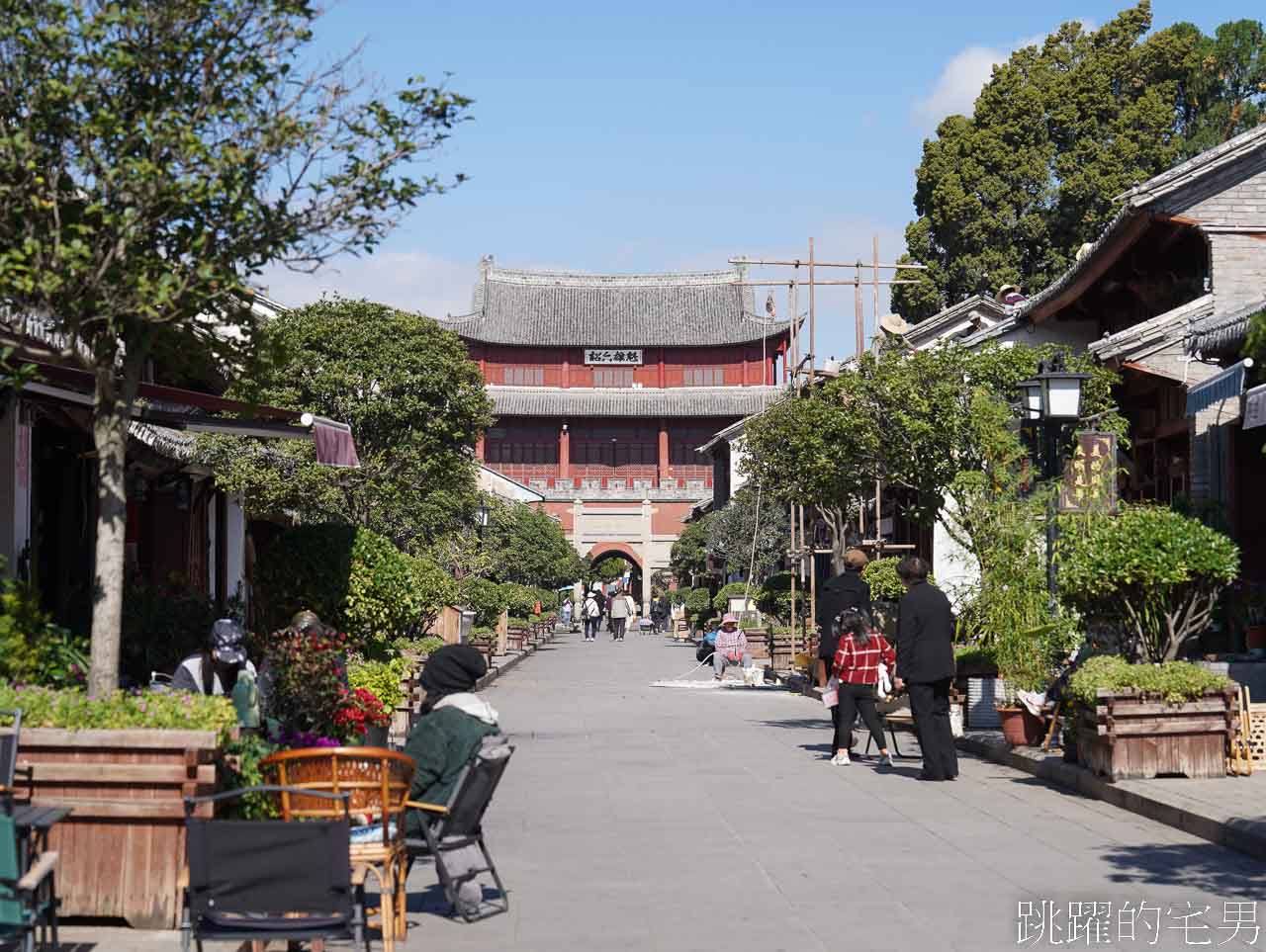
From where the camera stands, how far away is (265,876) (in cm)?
604

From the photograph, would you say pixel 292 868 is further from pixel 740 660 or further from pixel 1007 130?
pixel 1007 130

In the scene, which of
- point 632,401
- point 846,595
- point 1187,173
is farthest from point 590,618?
point 846,595

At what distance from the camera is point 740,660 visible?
3466 cm

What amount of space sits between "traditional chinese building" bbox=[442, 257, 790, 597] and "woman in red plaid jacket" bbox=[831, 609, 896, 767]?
204 ft

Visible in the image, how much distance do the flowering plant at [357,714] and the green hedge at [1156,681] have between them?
5240 millimetres

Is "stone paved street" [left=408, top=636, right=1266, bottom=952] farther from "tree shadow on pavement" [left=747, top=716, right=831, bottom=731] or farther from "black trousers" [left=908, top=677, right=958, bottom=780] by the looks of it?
"tree shadow on pavement" [left=747, top=716, right=831, bottom=731]

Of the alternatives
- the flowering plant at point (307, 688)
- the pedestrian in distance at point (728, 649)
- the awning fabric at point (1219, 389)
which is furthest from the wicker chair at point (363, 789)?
the pedestrian in distance at point (728, 649)

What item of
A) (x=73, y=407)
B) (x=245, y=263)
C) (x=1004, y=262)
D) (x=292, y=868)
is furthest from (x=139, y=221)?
(x=1004, y=262)

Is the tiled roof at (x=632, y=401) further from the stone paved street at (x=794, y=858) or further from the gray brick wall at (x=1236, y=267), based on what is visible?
the stone paved street at (x=794, y=858)

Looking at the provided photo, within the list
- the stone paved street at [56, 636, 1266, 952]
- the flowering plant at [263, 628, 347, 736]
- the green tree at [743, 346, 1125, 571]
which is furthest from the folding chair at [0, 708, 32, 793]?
the green tree at [743, 346, 1125, 571]

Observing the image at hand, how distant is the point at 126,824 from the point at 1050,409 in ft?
35.0

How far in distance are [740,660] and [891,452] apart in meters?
16.2

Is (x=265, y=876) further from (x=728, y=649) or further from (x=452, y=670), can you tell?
(x=728, y=649)

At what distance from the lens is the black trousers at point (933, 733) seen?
14492 mm
